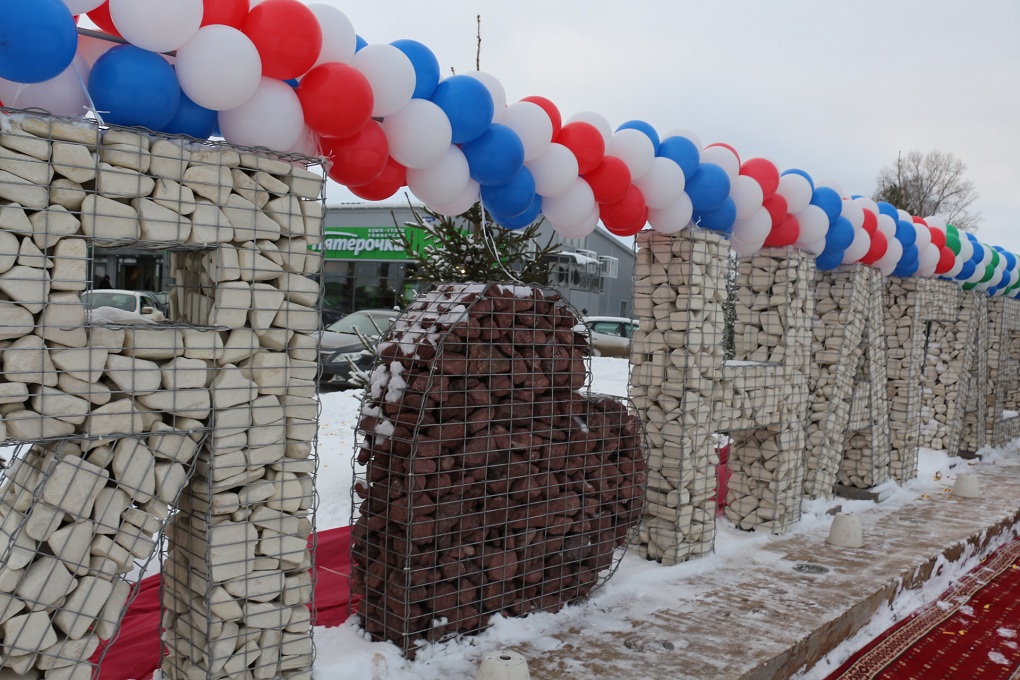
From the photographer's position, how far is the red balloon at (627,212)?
5.11 metres

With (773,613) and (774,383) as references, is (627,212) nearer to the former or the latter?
(774,383)

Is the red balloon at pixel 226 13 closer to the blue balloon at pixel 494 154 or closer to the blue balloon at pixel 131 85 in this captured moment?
the blue balloon at pixel 131 85

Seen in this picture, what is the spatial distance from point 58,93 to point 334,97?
1031 mm

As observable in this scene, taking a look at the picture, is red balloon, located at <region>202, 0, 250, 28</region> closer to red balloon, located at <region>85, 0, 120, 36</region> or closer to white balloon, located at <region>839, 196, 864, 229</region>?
red balloon, located at <region>85, 0, 120, 36</region>

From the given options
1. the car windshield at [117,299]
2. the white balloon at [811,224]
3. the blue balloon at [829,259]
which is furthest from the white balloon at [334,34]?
the car windshield at [117,299]

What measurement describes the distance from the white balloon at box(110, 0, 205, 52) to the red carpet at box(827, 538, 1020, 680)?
481 centimetres

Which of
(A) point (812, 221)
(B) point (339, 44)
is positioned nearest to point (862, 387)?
(A) point (812, 221)

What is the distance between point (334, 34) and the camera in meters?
3.51

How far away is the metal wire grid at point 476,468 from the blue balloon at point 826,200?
300cm

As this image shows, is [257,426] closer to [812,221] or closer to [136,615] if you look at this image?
[136,615]

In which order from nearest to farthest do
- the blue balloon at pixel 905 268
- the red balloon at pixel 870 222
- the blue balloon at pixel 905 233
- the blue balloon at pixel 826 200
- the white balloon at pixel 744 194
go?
the white balloon at pixel 744 194
the blue balloon at pixel 826 200
the red balloon at pixel 870 222
the blue balloon at pixel 905 233
the blue balloon at pixel 905 268

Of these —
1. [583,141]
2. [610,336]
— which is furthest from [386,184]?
[610,336]

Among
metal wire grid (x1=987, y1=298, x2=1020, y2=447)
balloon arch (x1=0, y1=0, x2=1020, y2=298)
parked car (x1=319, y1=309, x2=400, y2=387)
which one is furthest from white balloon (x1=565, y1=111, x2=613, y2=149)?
metal wire grid (x1=987, y1=298, x2=1020, y2=447)

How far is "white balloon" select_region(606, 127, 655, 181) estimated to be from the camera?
16.6ft
